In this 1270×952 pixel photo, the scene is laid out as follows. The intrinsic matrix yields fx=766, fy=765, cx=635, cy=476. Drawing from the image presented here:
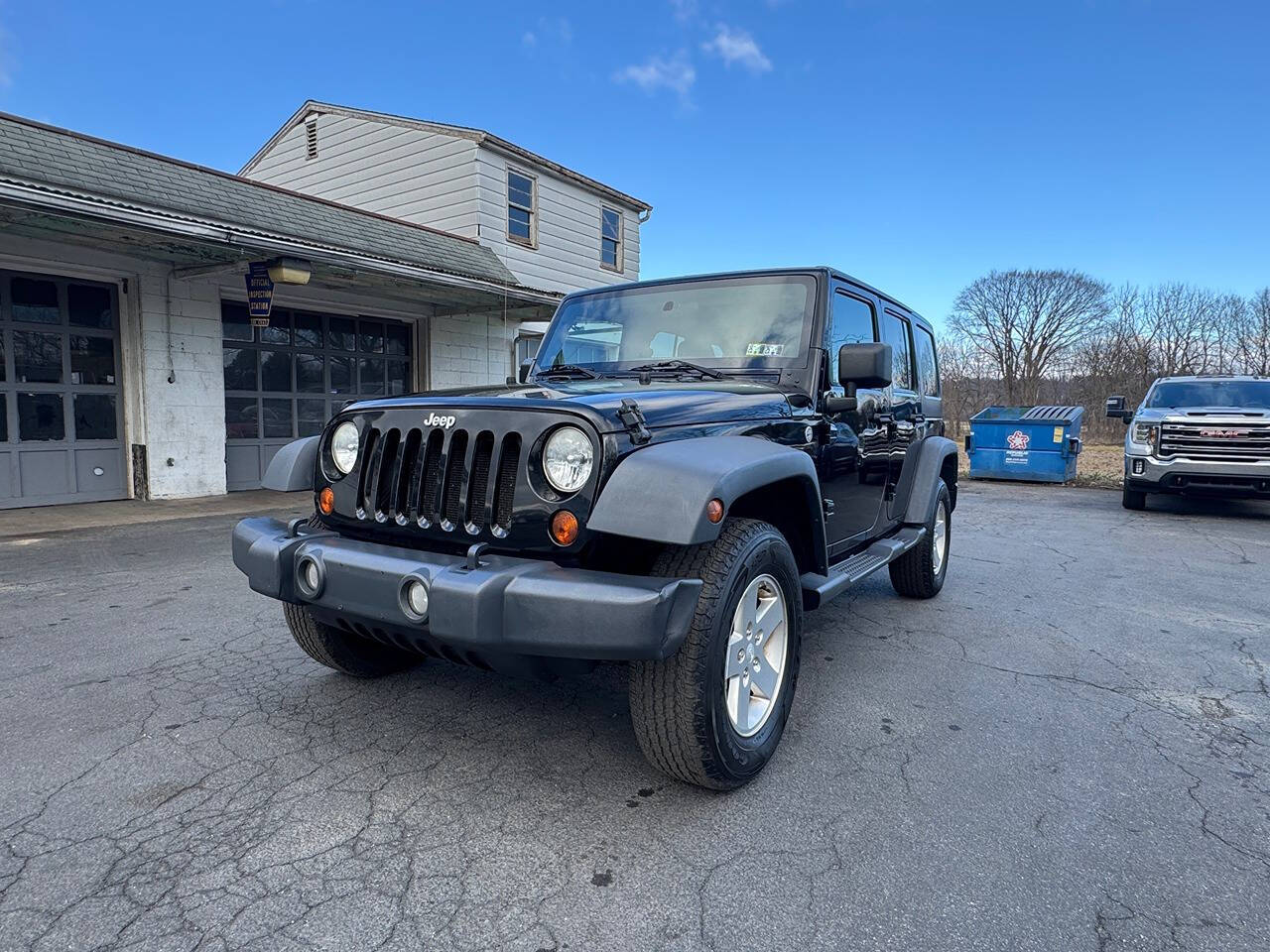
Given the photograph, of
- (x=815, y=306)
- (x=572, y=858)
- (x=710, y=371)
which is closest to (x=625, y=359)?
(x=710, y=371)

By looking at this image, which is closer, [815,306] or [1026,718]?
[1026,718]

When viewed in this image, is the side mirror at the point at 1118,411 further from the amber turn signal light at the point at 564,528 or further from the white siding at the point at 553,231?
the amber turn signal light at the point at 564,528

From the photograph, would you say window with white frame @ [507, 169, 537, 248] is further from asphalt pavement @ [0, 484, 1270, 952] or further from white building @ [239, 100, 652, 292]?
asphalt pavement @ [0, 484, 1270, 952]

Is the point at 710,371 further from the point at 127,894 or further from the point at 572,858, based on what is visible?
the point at 127,894

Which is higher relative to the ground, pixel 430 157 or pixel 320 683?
pixel 430 157

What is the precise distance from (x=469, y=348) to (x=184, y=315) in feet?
15.3

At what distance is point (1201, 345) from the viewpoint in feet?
81.9

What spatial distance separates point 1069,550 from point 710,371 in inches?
213

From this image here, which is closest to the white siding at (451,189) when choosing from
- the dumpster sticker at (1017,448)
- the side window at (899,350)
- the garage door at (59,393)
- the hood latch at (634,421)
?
the garage door at (59,393)

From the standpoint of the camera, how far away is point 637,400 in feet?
8.37

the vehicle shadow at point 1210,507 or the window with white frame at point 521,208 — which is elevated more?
the window with white frame at point 521,208

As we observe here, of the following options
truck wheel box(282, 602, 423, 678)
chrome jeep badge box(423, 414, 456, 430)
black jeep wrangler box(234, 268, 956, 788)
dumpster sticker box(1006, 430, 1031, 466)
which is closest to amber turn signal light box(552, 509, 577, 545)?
black jeep wrangler box(234, 268, 956, 788)

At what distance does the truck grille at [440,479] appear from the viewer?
7.86ft

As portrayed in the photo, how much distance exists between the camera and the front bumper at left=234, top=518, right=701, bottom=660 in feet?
6.68
